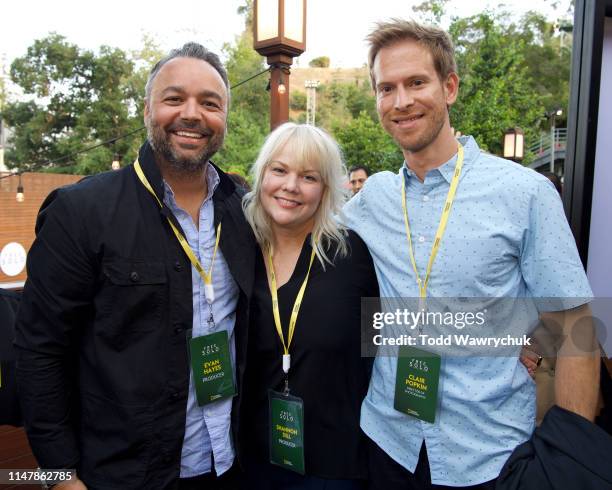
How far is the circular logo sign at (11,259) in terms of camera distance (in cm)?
559

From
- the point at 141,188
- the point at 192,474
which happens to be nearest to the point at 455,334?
the point at 192,474

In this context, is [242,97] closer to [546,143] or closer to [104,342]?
[546,143]

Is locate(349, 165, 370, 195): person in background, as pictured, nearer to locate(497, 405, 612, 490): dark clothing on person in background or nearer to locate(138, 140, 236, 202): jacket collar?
locate(138, 140, 236, 202): jacket collar

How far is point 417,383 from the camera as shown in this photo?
1642 millimetres

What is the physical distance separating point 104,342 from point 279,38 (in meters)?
2.87

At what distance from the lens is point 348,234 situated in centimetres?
203

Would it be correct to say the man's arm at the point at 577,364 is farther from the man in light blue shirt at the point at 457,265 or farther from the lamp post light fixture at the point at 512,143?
the lamp post light fixture at the point at 512,143

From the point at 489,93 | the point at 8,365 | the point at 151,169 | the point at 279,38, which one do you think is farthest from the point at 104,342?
the point at 489,93

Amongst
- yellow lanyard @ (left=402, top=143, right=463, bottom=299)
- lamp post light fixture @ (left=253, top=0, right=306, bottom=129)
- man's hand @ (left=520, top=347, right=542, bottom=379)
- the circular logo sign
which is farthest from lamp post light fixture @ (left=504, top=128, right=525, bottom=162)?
man's hand @ (left=520, top=347, right=542, bottom=379)

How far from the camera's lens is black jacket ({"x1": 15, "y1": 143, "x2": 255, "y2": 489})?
1578 millimetres

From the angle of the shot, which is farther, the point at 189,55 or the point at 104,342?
the point at 189,55

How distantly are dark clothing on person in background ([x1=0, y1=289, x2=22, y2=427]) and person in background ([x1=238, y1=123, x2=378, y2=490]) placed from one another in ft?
2.79

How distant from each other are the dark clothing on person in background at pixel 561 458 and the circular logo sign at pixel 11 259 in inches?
221

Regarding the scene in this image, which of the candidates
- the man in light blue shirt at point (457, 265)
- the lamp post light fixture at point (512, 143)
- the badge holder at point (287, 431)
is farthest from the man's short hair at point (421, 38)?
the lamp post light fixture at point (512, 143)
